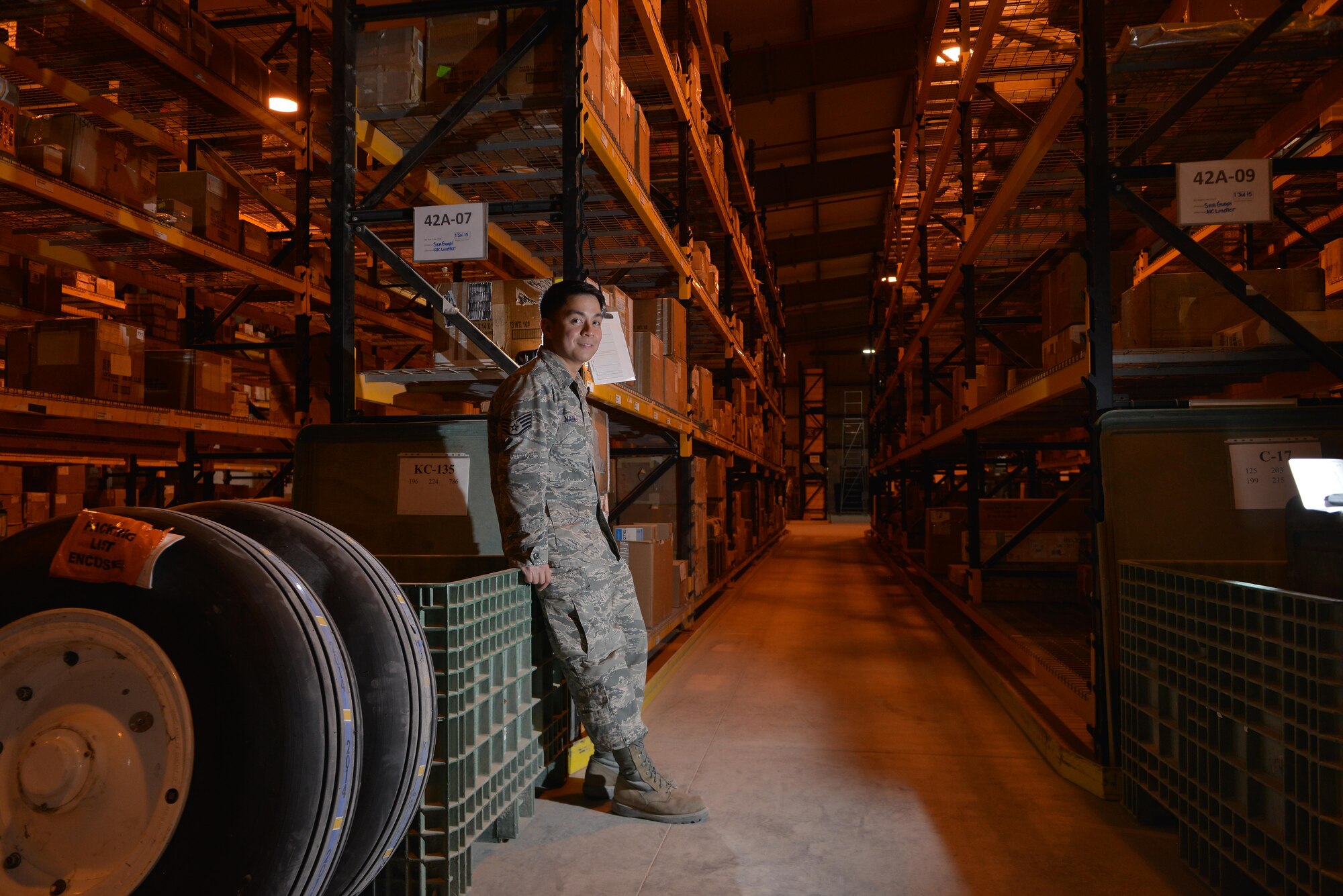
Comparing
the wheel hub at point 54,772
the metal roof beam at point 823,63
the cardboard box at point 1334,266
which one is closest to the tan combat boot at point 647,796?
the wheel hub at point 54,772

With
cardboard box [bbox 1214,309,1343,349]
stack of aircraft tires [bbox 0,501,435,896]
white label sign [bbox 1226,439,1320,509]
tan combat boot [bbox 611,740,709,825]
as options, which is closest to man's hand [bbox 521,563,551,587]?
tan combat boot [bbox 611,740,709,825]

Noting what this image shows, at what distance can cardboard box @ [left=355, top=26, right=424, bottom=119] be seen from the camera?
3506mm

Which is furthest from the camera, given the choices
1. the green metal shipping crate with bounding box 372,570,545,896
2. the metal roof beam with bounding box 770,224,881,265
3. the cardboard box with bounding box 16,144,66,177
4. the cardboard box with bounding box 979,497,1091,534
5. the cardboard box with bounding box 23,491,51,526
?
the metal roof beam with bounding box 770,224,881,265

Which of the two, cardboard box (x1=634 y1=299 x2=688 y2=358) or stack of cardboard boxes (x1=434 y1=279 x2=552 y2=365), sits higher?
cardboard box (x1=634 y1=299 x2=688 y2=358)

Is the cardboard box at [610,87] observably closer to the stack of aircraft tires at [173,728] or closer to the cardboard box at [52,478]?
the stack of aircraft tires at [173,728]

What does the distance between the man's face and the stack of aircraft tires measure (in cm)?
147

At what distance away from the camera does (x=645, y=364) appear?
518 cm

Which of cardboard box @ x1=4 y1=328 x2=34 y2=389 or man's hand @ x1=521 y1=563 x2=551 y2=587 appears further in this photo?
cardboard box @ x1=4 y1=328 x2=34 y2=389

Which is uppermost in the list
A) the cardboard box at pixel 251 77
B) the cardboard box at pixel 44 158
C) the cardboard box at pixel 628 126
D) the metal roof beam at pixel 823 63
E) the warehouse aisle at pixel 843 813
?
the metal roof beam at pixel 823 63

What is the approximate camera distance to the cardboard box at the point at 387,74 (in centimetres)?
351

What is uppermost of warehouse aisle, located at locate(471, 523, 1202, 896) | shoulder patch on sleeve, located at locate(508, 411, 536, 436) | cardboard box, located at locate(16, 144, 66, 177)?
cardboard box, located at locate(16, 144, 66, 177)

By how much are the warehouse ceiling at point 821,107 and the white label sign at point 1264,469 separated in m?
9.44

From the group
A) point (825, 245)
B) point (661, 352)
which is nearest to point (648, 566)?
point (661, 352)

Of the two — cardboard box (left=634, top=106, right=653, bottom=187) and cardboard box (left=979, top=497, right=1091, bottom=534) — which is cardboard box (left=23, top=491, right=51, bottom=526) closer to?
cardboard box (left=634, top=106, right=653, bottom=187)
